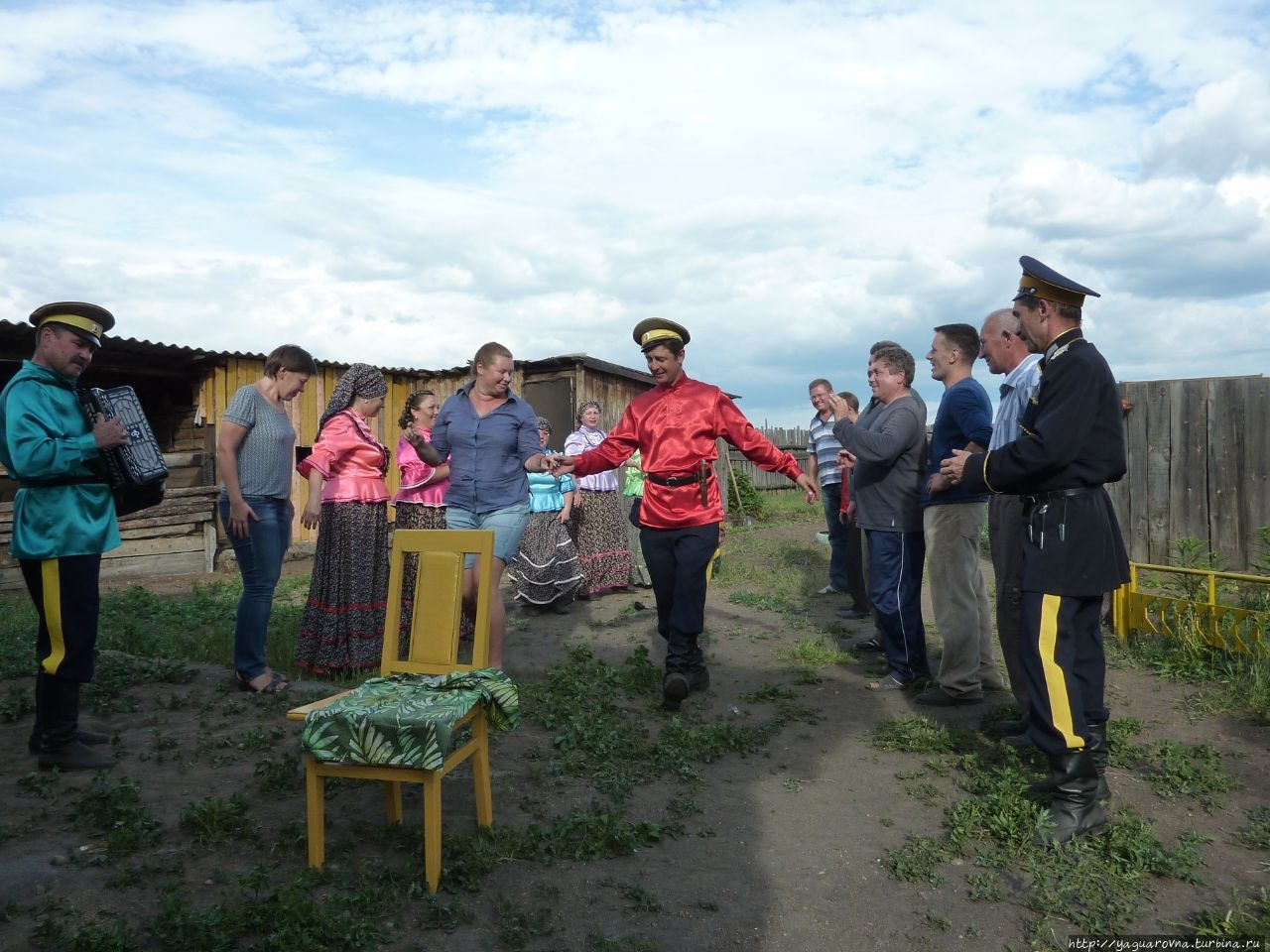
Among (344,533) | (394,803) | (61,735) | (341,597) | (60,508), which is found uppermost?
(60,508)

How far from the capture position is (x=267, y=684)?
205 inches

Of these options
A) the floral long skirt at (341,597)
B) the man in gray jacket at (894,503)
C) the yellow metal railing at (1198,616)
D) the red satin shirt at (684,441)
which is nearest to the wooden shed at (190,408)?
the floral long skirt at (341,597)

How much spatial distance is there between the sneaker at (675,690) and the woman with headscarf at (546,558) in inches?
121

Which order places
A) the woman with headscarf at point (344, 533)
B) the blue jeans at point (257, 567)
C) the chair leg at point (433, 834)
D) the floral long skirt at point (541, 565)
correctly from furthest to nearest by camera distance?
the floral long skirt at point (541, 565), the woman with headscarf at point (344, 533), the blue jeans at point (257, 567), the chair leg at point (433, 834)

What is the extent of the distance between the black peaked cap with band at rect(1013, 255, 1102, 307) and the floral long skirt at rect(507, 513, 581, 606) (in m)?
5.26

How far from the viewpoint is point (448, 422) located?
5.66m

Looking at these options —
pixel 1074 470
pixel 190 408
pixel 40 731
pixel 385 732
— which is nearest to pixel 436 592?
pixel 385 732

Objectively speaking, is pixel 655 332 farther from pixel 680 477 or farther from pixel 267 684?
pixel 267 684

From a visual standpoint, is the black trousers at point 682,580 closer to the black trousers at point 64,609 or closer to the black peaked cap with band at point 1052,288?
the black peaked cap with band at point 1052,288

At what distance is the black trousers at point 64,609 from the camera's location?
3918 millimetres

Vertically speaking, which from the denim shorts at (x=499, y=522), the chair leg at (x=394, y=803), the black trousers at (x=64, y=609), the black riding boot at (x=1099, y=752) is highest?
the denim shorts at (x=499, y=522)

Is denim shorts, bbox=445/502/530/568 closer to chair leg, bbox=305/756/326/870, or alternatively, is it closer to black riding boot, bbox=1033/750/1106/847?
chair leg, bbox=305/756/326/870

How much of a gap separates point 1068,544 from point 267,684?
431 centimetres

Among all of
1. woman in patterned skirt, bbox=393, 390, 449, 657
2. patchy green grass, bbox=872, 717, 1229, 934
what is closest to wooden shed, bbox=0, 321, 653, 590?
woman in patterned skirt, bbox=393, 390, 449, 657
